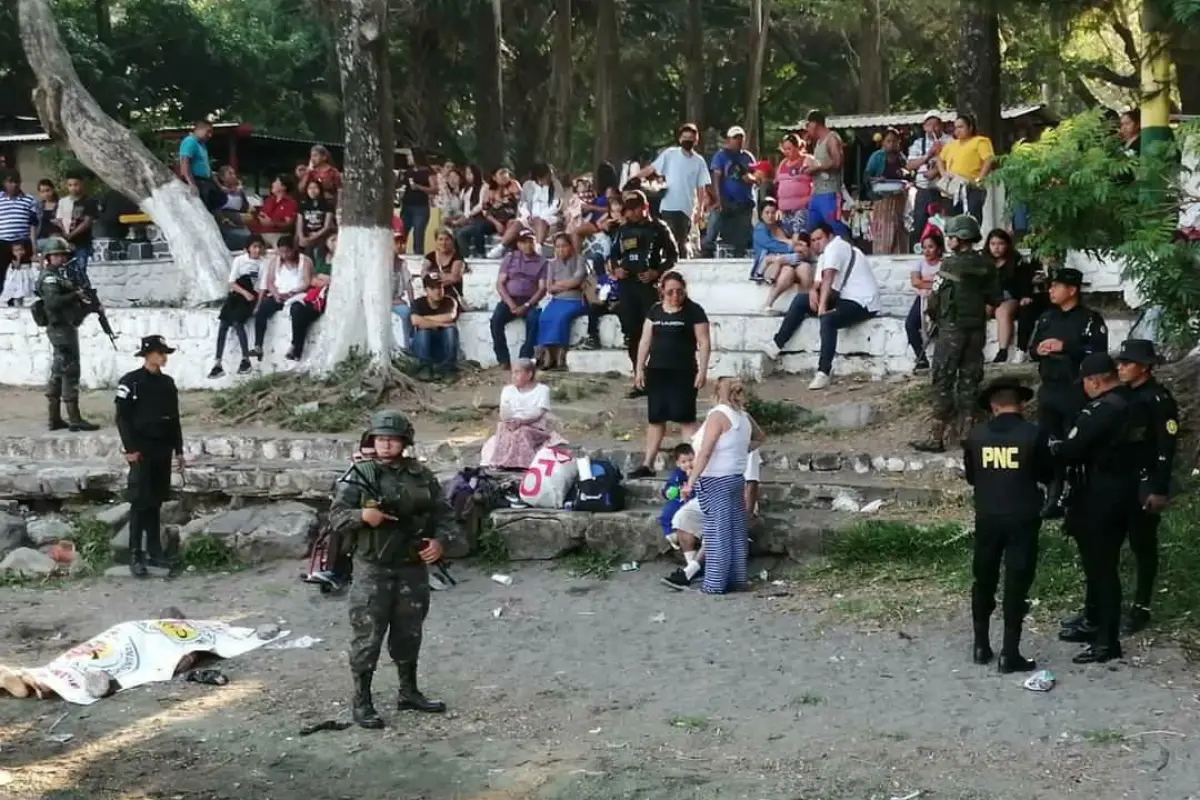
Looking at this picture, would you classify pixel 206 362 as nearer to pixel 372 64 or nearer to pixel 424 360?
pixel 424 360

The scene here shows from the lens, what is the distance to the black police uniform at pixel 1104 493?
7852 mm

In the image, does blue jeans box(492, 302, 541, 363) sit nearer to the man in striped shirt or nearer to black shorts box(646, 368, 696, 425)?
black shorts box(646, 368, 696, 425)

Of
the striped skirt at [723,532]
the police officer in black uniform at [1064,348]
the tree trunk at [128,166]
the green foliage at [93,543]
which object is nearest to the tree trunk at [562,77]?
the tree trunk at [128,166]

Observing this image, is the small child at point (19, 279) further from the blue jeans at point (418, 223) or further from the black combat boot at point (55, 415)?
the blue jeans at point (418, 223)

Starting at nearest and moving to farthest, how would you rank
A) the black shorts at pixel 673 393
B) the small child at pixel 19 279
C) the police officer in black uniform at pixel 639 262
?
the black shorts at pixel 673 393, the police officer in black uniform at pixel 639 262, the small child at pixel 19 279

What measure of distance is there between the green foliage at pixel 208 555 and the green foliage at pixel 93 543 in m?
0.66

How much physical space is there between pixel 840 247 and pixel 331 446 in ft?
16.2

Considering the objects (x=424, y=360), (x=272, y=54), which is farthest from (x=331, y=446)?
(x=272, y=54)

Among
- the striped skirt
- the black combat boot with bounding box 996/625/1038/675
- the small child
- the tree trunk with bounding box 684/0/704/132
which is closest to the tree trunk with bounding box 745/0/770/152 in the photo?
the tree trunk with bounding box 684/0/704/132

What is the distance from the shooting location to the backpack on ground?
1137 centimetres

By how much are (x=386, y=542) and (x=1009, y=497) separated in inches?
126

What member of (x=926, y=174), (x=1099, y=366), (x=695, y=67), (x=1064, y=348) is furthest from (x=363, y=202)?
(x=695, y=67)

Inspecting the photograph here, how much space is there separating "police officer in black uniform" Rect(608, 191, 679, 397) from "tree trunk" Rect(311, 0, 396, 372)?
2802 millimetres

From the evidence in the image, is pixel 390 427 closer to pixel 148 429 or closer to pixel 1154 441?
pixel 1154 441
